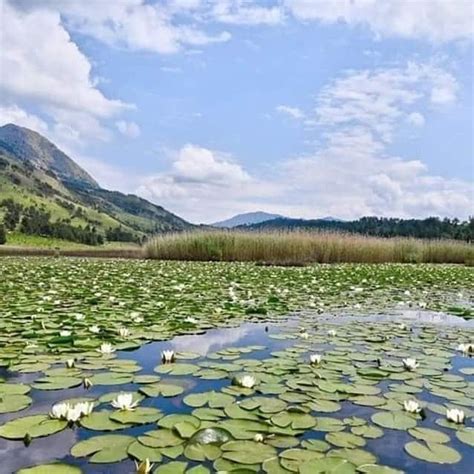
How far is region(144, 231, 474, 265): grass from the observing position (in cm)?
2022

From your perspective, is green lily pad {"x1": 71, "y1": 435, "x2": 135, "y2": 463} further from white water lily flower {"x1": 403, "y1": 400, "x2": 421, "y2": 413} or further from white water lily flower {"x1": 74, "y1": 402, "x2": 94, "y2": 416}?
white water lily flower {"x1": 403, "y1": 400, "x2": 421, "y2": 413}

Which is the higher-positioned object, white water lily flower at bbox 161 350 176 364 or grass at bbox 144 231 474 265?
grass at bbox 144 231 474 265

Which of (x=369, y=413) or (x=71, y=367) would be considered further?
(x=71, y=367)

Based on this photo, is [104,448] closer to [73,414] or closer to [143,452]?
[143,452]

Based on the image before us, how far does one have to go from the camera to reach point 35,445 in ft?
6.55

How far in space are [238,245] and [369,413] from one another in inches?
726

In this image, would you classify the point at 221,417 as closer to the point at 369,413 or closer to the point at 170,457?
the point at 170,457

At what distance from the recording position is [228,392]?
8.94 feet

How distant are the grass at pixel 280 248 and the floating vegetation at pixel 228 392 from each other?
14331 millimetres

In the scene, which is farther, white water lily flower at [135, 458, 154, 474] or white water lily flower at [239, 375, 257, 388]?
white water lily flower at [239, 375, 257, 388]

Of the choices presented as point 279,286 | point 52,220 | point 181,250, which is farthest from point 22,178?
point 279,286

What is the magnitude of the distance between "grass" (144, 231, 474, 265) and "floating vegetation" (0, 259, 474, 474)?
564 inches

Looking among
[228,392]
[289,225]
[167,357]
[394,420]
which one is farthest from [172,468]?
[289,225]

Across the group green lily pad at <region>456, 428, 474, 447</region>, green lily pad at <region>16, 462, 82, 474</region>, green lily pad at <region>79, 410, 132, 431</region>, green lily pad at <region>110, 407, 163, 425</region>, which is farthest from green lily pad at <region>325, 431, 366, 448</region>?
green lily pad at <region>16, 462, 82, 474</region>
